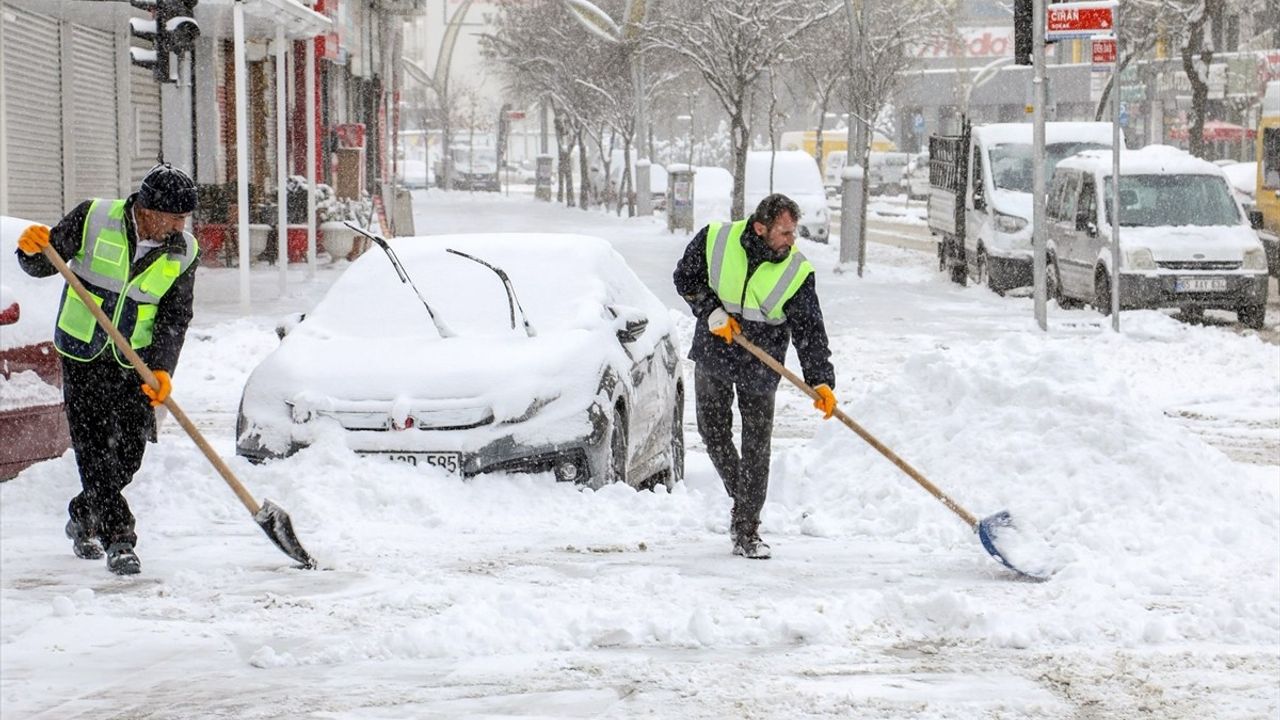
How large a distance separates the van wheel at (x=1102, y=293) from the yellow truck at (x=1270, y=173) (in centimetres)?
554

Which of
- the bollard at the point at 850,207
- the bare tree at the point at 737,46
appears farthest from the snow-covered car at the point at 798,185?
the bollard at the point at 850,207

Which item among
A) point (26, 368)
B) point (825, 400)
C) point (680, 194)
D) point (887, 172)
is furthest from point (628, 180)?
point (825, 400)

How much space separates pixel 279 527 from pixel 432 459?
1315mm

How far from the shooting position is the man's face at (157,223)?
7242mm

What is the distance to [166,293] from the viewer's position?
739cm

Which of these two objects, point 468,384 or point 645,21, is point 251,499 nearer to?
point 468,384

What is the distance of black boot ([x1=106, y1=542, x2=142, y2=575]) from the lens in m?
7.38

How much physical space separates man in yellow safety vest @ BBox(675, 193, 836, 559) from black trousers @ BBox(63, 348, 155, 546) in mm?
2145

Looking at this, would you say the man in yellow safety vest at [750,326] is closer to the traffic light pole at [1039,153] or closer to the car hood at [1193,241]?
the traffic light pole at [1039,153]

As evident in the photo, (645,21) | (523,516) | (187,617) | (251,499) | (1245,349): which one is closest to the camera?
(187,617)

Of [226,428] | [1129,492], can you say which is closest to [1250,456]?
[1129,492]

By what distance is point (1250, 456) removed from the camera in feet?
39.6

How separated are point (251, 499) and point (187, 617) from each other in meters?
0.91

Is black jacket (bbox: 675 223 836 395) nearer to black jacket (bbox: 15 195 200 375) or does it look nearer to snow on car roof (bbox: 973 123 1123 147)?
black jacket (bbox: 15 195 200 375)
